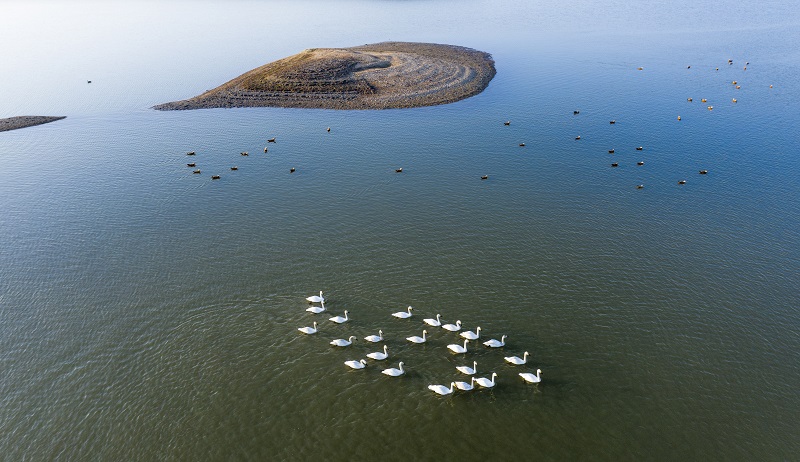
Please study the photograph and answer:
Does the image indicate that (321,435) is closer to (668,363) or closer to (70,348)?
(70,348)

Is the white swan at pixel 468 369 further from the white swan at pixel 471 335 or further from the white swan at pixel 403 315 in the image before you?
the white swan at pixel 403 315

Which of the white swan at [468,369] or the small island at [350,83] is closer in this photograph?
the white swan at [468,369]

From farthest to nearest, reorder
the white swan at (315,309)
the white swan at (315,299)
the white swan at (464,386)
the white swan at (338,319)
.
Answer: the white swan at (315,299)
the white swan at (315,309)
the white swan at (338,319)
the white swan at (464,386)

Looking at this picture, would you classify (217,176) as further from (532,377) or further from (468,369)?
(532,377)

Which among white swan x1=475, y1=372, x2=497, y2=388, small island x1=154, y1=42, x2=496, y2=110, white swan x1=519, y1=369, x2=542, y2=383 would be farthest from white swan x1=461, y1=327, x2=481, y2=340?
small island x1=154, y1=42, x2=496, y2=110

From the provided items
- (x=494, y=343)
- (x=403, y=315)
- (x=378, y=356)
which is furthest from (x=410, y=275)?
(x=494, y=343)

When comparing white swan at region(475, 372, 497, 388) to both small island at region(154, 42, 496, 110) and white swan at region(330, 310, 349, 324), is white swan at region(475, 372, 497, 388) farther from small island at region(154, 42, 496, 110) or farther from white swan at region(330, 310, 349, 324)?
small island at region(154, 42, 496, 110)

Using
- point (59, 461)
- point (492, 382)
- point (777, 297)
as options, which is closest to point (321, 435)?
point (492, 382)

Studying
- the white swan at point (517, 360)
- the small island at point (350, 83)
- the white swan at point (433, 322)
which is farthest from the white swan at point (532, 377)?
the small island at point (350, 83)
